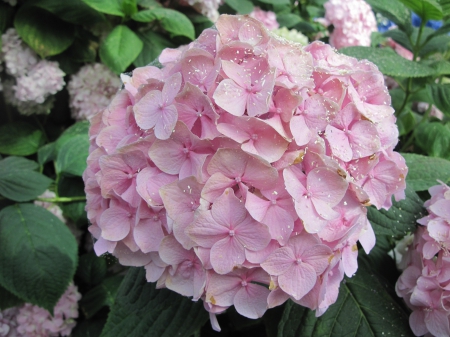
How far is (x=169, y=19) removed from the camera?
A: 1185 millimetres

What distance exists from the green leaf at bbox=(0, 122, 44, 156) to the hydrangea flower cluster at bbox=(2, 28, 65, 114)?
89mm

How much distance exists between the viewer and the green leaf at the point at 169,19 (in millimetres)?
1170

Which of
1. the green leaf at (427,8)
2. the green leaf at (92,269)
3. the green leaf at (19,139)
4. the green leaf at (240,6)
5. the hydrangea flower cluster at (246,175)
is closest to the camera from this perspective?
the hydrangea flower cluster at (246,175)

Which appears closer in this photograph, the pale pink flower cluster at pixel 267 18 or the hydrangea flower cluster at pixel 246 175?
the hydrangea flower cluster at pixel 246 175

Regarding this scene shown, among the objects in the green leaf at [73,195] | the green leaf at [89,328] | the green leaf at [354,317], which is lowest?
the green leaf at [89,328]

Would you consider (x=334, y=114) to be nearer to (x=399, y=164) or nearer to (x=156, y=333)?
(x=399, y=164)

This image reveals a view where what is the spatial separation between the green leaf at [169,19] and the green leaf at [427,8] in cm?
56

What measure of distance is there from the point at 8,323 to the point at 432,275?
35.8 inches

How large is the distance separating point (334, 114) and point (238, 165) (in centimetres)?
13

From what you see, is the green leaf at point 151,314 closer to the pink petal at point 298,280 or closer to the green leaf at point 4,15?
the pink petal at point 298,280

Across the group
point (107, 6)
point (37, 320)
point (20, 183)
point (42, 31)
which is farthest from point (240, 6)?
point (37, 320)

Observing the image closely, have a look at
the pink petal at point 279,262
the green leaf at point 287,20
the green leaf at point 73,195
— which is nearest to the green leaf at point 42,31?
the green leaf at point 73,195

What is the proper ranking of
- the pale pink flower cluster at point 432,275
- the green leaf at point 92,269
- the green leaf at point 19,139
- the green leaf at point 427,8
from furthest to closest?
the green leaf at point 19,139 → the green leaf at point 92,269 → the green leaf at point 427,8 → the pale pink flower cluster at point 432,275

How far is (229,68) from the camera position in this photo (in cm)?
48
